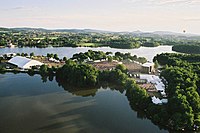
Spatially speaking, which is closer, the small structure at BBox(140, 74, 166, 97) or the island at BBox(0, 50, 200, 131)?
the island at BBox(0, 50, 200, 131)

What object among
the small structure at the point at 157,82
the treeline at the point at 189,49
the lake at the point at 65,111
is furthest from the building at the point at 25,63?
the treeline at the point at 189,49

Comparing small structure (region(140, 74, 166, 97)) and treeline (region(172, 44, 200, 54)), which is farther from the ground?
treeline (region(172, 44, 200, 54))

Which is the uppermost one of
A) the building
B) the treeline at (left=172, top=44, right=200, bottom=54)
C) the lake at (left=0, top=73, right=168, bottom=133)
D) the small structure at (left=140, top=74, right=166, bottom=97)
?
the treeline at (left=172, top=44, right=200, bottom=54)

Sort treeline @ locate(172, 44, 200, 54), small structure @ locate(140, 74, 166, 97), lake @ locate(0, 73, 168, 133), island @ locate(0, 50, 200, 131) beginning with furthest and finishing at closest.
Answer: treeline @ locate(172, 44, 200, 54), small structure @ locate(140, 74, 166, 97), island @ locate(0, 50, 200, 131), lake @ locate(0, 73, 168, 133)

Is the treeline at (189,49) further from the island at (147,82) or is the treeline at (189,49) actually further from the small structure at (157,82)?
the small structure at (157,82)

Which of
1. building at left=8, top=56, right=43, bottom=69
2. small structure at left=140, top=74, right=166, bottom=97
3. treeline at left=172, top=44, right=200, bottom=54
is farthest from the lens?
treeline at left=172, top=44, right=200, bottom=54

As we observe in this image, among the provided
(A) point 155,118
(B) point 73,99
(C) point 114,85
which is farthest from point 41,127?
(C) point 114,85

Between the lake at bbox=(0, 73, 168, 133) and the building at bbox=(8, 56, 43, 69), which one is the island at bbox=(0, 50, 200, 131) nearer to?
the building at bbox=(8, 56, 43, 69)

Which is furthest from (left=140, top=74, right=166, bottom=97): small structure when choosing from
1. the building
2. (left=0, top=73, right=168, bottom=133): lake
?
the building

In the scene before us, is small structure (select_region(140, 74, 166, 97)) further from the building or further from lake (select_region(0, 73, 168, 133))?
the building
